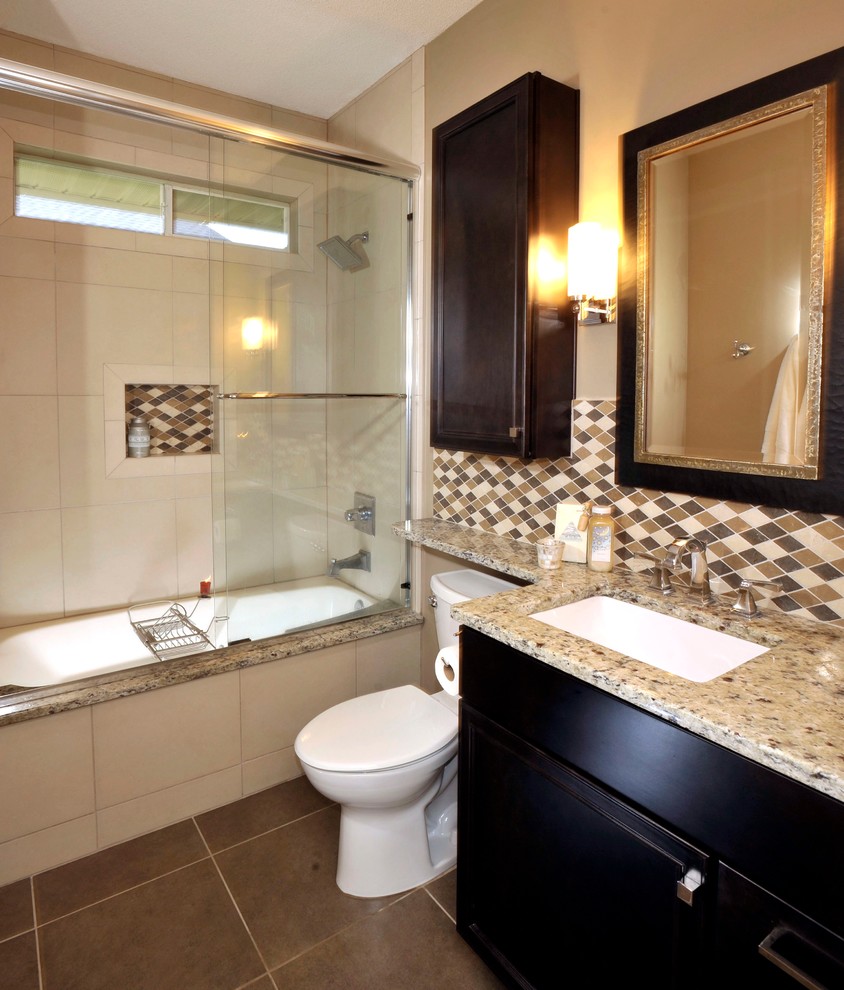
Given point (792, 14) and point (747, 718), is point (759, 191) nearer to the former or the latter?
point (792, 14)

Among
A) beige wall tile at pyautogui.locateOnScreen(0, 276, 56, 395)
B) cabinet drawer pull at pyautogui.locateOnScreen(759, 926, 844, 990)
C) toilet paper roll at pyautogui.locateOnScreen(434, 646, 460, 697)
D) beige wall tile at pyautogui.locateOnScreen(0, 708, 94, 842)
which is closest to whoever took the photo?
cabinet drawer pull at pyautogui.locateOnScreen(759, 926, 844, 990)

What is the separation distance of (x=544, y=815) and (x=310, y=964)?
79 cm

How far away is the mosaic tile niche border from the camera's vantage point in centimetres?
285

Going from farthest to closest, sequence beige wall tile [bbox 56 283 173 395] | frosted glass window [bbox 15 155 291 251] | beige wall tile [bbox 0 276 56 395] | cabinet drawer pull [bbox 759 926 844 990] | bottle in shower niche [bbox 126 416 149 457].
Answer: bottle in shower niche [bbox 126 416 149 457], beige wall tile [bbox 56 283 173 395], beige wall tile [bbox 0 276 56 395], frosted glass window [bbox 15 155 291 251], cabinet drawer pull [bbox 759 926 844 990]

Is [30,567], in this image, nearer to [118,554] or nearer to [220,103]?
[118,554]

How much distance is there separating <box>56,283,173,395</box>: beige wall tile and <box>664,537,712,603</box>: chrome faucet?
229 centimetres

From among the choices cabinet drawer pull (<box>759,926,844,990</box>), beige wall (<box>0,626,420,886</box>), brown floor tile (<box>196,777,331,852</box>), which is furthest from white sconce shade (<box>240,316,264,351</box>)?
cabinet drawer pull (<box>759,926,844,990</box>)

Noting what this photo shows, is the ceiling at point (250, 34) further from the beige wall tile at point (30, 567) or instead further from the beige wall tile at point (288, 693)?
the beige wall tile at point (288, 693)

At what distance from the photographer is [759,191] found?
1423mm

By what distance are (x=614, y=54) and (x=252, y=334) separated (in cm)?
134

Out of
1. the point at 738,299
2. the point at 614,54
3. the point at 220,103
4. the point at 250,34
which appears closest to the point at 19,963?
the point at 738,299

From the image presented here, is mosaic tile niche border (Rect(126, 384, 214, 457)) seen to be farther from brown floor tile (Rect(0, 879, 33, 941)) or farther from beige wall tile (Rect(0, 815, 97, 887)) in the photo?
brown floor tile (Rect(0, 879, 33, 941))

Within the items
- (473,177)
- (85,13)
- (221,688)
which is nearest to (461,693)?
(221,688)

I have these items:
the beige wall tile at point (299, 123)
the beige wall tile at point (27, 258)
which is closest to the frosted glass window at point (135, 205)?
the beige wall tile at point (27, 258)
